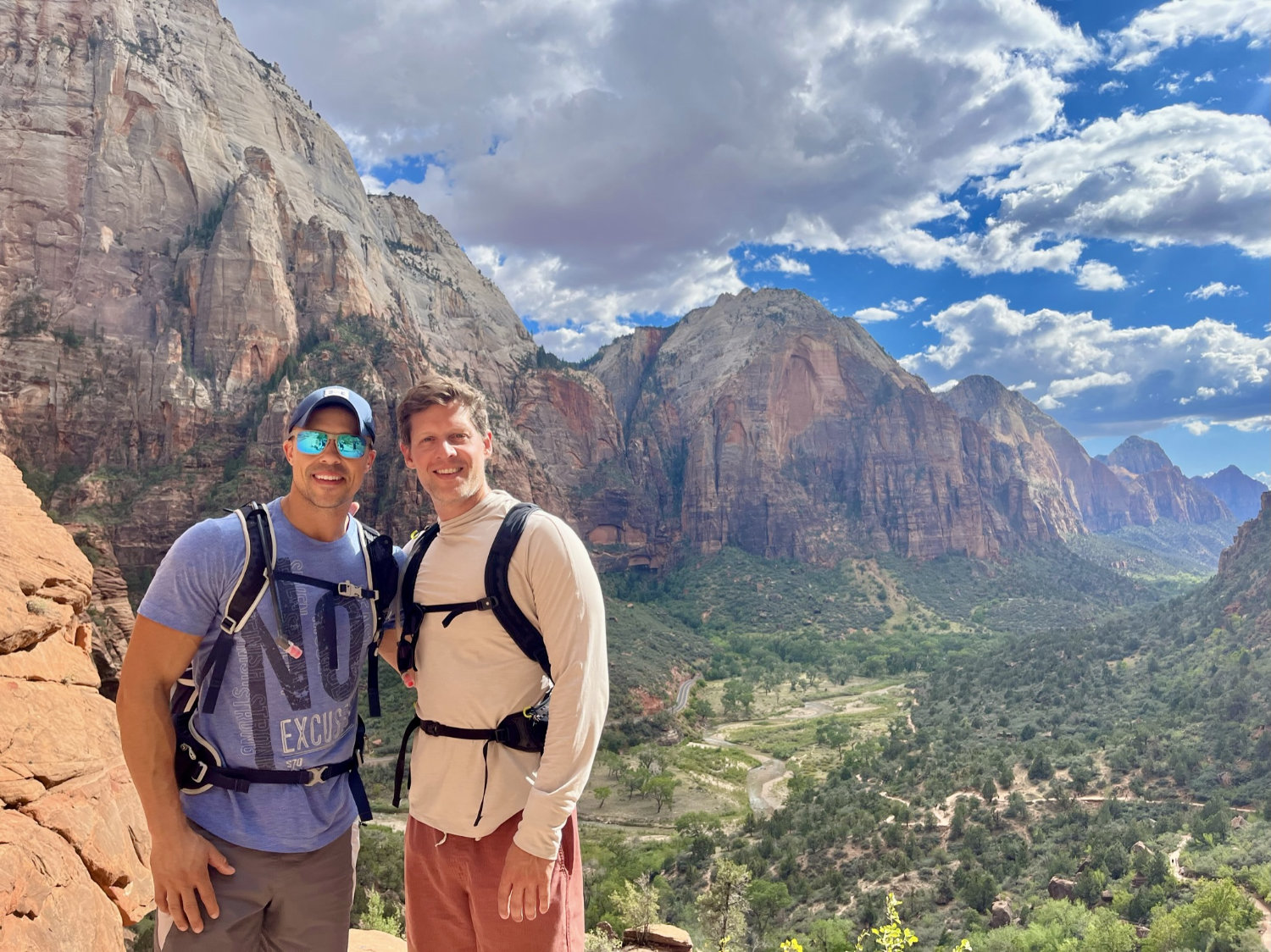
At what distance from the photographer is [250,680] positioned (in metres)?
3.39

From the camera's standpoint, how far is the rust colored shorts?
11.0 feet

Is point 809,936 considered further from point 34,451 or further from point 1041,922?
point 34,451

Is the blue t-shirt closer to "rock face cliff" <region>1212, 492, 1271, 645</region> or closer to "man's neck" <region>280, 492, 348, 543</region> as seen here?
"man's neck" <region>280, 492, 348, 543</region>

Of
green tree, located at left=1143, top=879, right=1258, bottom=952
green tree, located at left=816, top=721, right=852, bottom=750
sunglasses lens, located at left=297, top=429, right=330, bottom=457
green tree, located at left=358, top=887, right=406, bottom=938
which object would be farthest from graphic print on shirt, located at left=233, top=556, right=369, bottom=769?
green tree, located at left=816, top=721, right=852, bottom=750

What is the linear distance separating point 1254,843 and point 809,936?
15225 mm

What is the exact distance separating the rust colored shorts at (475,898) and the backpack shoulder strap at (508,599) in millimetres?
856

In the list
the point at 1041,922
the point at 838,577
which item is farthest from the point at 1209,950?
the point at 838,577

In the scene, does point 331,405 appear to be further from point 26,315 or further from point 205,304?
point 205,304

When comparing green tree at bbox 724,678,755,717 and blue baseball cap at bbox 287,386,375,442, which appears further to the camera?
green tree at bbox 724,678,755,717

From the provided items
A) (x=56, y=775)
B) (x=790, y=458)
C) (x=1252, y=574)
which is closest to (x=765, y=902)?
(x=56, y=775)

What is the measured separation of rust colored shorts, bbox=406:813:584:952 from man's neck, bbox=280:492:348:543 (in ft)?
5.35

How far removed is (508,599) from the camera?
10.9ft

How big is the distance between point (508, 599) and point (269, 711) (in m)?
1.35

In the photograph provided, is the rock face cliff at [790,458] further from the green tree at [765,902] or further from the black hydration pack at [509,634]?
the black hydration pack at [509,634]
